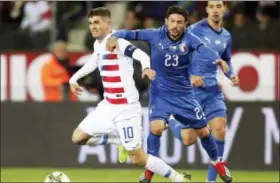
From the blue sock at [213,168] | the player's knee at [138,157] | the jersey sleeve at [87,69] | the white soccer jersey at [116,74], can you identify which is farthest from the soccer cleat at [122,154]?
the blue sock at [213,168]

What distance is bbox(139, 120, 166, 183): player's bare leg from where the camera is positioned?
Answer: 12289 mm

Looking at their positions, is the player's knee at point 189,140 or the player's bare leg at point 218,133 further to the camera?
the player's bare leg at point 218,133

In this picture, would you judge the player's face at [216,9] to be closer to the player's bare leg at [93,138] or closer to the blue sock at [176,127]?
the blue sock at [176,127]

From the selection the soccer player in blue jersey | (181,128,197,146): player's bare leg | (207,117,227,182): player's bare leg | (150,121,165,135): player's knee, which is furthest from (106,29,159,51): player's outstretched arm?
(207,117,227,182): player's bare leg

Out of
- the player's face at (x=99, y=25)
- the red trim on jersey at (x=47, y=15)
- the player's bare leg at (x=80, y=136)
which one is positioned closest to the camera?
the player's face at (x=99, y=25)

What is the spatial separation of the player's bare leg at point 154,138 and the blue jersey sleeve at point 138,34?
940 mm

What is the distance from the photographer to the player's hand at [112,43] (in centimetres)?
1194

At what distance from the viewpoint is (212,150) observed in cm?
1270

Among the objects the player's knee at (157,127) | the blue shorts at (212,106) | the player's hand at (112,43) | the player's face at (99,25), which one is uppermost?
the player's face at (99,25)

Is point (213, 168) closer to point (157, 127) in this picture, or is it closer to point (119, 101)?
point (157, 127)

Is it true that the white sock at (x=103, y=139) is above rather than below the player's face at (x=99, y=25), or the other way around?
below

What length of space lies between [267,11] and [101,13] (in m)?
6.71

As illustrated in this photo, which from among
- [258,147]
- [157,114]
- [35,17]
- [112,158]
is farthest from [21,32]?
[157,114]

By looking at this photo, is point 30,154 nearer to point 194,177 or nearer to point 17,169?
point 17,169
